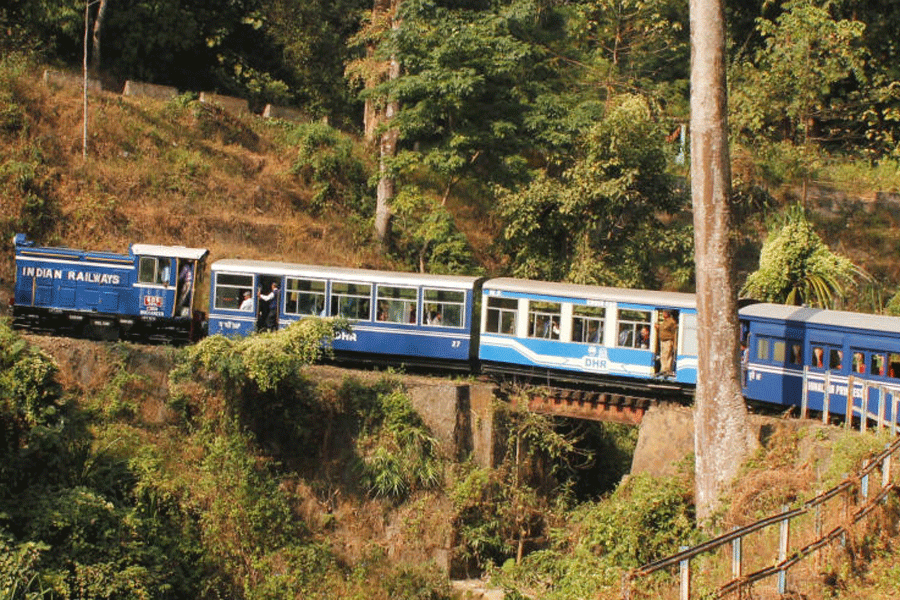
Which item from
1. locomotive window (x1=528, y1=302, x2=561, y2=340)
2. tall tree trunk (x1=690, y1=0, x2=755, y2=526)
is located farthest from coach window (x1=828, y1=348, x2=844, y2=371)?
locomotive window (x1=528, y1=302, x2=561, y2=340)

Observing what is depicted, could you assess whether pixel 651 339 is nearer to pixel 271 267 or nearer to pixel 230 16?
pixel 271 267

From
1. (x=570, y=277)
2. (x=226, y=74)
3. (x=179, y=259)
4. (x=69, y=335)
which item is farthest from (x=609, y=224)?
(x=226, y=74)

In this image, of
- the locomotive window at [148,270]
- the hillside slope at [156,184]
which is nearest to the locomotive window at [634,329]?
the locomotive window at [148,270]

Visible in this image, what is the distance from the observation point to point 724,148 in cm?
1822

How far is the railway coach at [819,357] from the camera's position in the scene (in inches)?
800

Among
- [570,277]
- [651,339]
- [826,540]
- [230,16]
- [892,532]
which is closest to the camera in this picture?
[826,540]

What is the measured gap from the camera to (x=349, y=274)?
80.3 ft

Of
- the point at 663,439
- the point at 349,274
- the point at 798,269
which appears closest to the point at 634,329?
the point at 663,439

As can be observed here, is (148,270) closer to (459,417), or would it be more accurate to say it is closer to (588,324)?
(459,417)

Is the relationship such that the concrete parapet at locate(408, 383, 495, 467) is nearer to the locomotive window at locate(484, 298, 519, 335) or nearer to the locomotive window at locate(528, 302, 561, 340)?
the locomotive window at locate(484, 298, 519, 335)

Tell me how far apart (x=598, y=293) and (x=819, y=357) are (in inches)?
195

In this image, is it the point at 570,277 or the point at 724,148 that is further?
the point at 570,277

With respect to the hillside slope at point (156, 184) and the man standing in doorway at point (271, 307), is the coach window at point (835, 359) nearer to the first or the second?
the man standing in doorway at point (271, 307)

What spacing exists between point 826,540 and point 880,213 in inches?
1005
